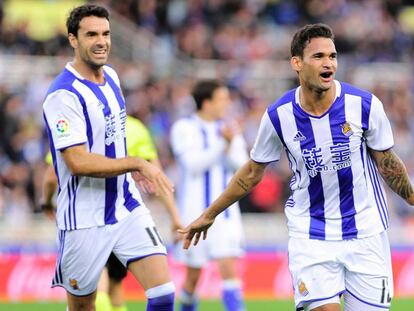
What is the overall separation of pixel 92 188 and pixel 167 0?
14160 millimetres

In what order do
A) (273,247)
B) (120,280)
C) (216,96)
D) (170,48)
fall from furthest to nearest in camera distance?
(170,48) → (273,247) → (216,96) → (120,280)

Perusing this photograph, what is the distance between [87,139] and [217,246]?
334 centimetres

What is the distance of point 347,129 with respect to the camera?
6531 millimetres

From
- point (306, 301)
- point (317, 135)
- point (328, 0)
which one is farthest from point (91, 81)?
point (328, 0)

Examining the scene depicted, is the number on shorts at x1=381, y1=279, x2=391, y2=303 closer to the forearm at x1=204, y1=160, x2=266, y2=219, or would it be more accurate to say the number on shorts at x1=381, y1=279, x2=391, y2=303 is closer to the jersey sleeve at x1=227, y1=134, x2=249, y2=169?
the forearm at x1=204, y1=160, x2=266, y2=219

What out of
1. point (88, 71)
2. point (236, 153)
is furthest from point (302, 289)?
point (236, 153)

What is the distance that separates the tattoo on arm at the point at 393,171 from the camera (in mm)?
6586

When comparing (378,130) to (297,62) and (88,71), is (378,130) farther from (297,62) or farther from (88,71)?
(88,71)

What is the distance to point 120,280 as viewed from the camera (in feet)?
29.1

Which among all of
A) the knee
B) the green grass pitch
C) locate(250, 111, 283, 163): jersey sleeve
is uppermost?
locate(250, 111, 283, 163): jersey sleeve

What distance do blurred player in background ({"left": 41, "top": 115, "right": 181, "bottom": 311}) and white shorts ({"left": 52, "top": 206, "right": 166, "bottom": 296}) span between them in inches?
39.2

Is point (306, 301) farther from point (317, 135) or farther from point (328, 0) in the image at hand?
point (328, 0)

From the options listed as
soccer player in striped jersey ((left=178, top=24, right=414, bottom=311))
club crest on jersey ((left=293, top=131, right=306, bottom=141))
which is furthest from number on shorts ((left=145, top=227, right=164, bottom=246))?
club crest on jersey ((left=293, top=131, right=306, bottom=141))

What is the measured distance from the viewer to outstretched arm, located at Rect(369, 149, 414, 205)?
6.59m
